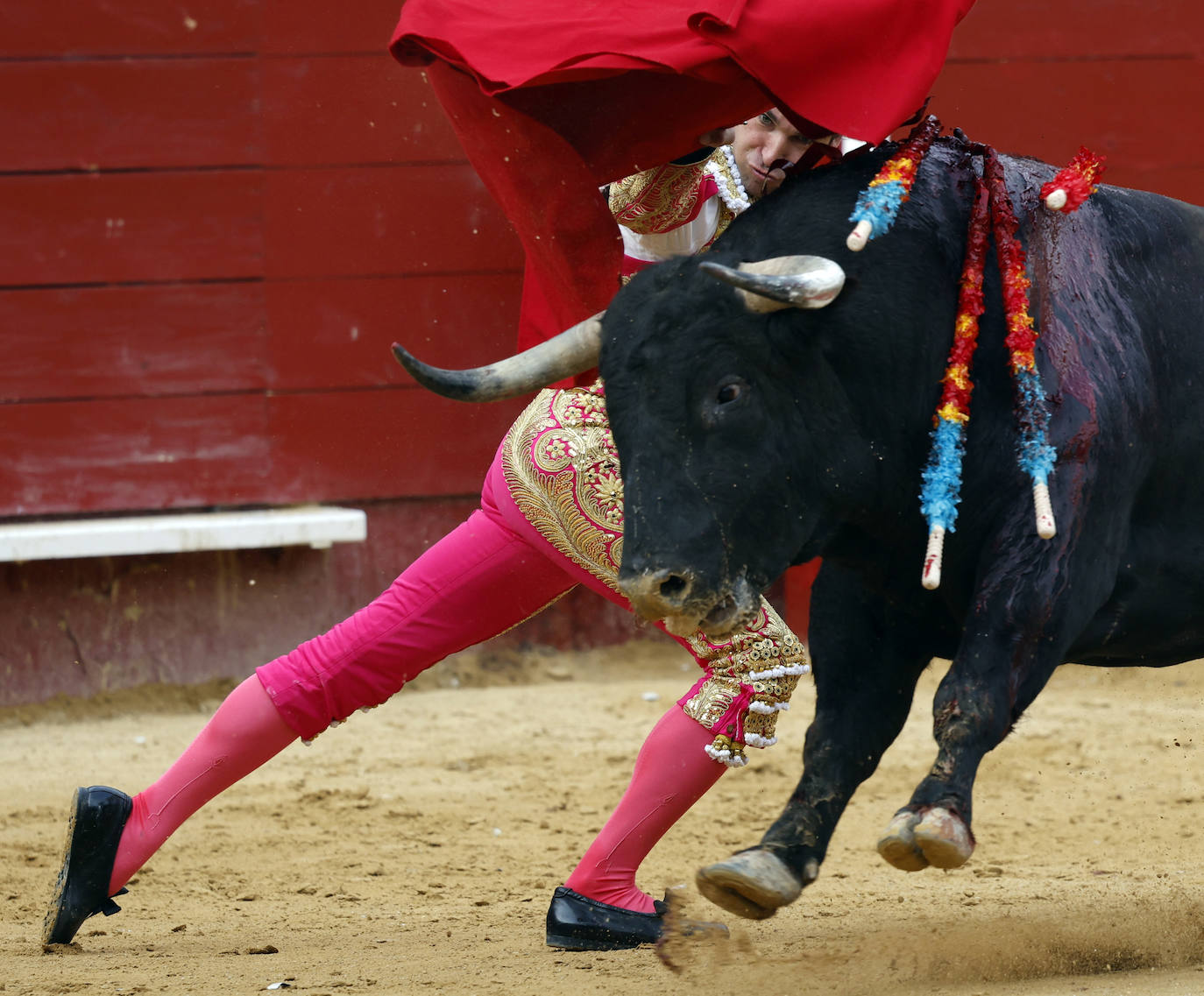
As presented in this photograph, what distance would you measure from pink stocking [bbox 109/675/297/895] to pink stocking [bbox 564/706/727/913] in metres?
0.59

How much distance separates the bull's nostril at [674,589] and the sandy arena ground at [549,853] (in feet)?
2.62

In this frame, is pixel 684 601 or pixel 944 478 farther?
pixel 944 478

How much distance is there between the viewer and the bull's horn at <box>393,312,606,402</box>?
2438 millimetres

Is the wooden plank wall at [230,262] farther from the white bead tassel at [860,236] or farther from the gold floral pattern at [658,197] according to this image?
the white bead tassel at [860,236]

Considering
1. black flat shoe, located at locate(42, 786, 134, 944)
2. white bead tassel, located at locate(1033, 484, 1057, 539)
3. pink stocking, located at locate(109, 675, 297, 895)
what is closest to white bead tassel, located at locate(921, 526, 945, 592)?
white bead tassel, located at locate(1033, 484, 1057, 539)

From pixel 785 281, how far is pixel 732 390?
0.17 meters

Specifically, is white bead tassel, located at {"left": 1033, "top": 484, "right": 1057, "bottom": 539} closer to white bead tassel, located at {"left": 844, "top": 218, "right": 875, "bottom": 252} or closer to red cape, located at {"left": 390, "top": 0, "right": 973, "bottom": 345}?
white bead tassel, located at {"left": 844, "top": 218, "right": 875, "bottom": 252}

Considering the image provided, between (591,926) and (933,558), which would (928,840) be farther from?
(591,926)

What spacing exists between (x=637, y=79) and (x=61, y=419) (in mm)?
3094

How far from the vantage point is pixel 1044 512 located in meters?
2.32

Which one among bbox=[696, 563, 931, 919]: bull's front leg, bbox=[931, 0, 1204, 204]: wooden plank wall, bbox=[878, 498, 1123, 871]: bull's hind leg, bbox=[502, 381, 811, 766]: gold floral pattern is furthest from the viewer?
bbox=[931, 0, 1204, 204]: wooden plank wall

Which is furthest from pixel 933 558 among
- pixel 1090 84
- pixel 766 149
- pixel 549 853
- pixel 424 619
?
pixel 1090 84

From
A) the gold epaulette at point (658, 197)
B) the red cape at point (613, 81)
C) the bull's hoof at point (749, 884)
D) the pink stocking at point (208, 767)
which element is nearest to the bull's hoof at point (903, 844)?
the bull's hoof at point (749, 884)

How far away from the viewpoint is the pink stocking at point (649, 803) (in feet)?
9.57
